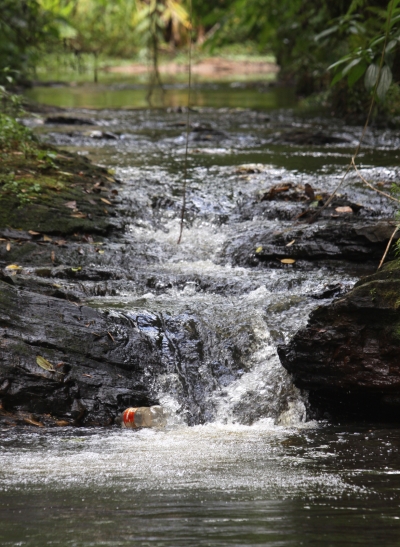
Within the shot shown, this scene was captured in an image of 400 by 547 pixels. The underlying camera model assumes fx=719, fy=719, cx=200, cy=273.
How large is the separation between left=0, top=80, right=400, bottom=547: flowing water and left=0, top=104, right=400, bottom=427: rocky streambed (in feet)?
0.07

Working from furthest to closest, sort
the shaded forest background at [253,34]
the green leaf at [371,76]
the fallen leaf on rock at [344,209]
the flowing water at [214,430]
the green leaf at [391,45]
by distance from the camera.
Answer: the fallen leaf on rock at [344,209] → the green leaf at [371,76] → the green leaf at [391,45] → the shaded forest background at [253,34] → the flowing water at [214,430]

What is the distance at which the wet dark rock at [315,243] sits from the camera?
6.08 metres

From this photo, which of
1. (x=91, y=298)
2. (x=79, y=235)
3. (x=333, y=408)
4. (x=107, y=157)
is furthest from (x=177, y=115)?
(x=333, y=408)

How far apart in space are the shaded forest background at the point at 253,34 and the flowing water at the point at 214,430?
4.94 ft

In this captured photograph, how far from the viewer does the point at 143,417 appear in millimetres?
4230

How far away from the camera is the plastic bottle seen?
13.7 ft

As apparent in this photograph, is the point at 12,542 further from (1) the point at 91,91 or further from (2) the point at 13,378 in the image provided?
(1) the point at 91,91

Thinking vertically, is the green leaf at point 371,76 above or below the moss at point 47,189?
above

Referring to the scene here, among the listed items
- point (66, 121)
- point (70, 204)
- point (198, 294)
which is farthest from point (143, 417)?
point (66, 121)

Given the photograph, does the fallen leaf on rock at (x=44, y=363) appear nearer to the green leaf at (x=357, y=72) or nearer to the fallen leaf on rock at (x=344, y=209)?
the green leaf at (x=357, y=72)

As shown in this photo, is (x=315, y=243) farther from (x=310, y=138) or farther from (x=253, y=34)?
(x=310, y=138)

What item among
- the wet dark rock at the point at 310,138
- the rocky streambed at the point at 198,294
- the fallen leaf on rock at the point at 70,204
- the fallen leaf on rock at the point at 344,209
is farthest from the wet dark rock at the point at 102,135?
the fallen leaf on rock at the point at 344,209

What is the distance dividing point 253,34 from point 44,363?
4866mm

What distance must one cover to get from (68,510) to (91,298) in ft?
9.01
